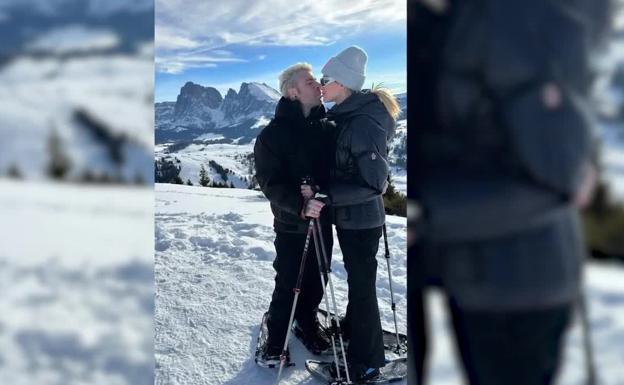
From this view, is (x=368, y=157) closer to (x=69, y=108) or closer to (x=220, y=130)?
(x=220, y=130)

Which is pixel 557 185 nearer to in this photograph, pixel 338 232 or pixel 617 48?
pixel 617 48

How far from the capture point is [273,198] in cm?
166

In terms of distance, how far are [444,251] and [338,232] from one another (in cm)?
63

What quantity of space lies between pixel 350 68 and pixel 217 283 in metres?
0.83

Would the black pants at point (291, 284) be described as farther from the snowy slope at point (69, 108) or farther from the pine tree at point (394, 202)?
the snowy slope at point (69, 108)

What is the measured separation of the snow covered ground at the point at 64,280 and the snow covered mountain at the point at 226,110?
31 centimetres

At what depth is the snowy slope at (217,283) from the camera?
5.55 feet

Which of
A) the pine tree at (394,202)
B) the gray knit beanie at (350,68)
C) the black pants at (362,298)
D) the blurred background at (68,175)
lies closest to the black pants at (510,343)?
the pine tree at (394,202)

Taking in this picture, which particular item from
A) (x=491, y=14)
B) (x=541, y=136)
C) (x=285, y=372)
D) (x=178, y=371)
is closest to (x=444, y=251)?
(x=541, y=136)

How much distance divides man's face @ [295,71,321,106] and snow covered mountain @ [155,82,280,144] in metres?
0.08

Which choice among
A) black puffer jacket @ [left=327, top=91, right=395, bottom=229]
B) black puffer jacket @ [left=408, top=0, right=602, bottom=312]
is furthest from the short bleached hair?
black puffer jacket @ [left=408, top=0, right=602, bottom=312]

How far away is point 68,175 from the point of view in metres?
1.42

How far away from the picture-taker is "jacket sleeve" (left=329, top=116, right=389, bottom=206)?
1.54m

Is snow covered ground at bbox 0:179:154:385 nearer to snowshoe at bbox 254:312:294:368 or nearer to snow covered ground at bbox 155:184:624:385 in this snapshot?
snow covered ground at bbox 155:184:624:385
